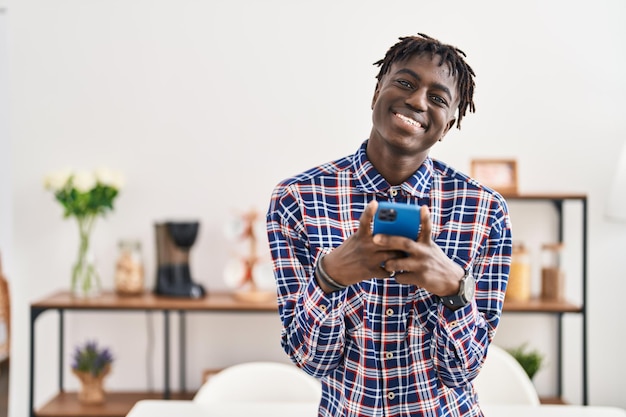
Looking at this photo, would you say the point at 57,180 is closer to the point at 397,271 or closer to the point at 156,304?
the point at 156,304

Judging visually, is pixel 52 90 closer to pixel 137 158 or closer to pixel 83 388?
pixel 137 158

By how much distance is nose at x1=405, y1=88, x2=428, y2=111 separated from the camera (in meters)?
0.95

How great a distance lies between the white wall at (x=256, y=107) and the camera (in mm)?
2898

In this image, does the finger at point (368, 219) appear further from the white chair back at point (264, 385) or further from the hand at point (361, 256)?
the white chair back at point (264, 385)

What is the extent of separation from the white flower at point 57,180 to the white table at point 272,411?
130 centimetres

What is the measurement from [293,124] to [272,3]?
1.60 feet

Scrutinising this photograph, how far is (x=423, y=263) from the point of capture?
0.86 meters

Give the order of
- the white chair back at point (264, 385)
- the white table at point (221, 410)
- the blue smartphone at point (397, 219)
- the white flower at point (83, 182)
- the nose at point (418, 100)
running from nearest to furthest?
the blue smartphone at point (397, 219) → the nose at point (418, 100) → the white table at point (221, 410) → the white chair back at point (264, 385) → the white flower at point (83, 182)

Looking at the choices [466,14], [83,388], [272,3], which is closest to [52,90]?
[272,3]

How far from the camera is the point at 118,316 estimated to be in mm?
2996

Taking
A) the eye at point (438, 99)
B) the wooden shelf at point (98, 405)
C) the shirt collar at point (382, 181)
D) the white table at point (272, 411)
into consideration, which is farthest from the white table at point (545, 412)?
the wooden shelf at point (98, 405)

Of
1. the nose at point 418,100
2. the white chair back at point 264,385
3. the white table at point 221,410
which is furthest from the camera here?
the white chair back at point 264,385

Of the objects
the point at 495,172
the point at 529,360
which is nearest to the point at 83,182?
the point at 495,172

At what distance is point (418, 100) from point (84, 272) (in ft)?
7.21
